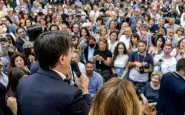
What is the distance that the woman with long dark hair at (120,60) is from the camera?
6578 millimetres

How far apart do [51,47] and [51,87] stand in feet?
0.71

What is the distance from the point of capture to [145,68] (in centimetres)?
627

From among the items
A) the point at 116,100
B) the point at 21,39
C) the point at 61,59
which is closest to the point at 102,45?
the point at 21,39

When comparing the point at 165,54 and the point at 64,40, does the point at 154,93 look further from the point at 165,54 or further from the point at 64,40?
the point at 64,40

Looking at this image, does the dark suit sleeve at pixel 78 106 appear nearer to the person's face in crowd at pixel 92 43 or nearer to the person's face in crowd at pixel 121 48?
the person's face in crowd at pixel 121 48

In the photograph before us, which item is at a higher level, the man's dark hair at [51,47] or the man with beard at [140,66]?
the man's dark hair at [51,47]

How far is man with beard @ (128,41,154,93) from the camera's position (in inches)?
246

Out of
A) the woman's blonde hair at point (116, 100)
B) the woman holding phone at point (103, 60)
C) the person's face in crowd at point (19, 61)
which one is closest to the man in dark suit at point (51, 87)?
the woman's blonde hair at point (116, 100)

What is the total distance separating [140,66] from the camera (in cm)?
624

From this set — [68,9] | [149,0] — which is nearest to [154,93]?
[68,9]

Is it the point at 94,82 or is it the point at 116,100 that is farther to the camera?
the point at 94,82

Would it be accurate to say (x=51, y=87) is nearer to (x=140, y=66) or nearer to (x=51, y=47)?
(x=51, y=47)

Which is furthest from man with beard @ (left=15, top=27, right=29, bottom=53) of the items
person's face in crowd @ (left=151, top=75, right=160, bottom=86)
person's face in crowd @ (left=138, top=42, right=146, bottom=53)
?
person's face in crowd @ (left=151, top=75, right=160, bottom=86)

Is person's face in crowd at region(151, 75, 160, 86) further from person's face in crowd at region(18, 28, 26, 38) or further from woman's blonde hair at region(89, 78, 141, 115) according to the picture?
woman's blonde hair at region(89, 78, 141, 115)
